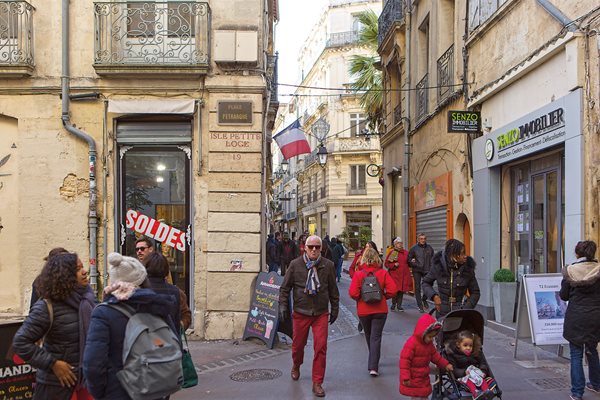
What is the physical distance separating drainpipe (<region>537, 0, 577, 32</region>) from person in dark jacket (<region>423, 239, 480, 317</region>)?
367cm

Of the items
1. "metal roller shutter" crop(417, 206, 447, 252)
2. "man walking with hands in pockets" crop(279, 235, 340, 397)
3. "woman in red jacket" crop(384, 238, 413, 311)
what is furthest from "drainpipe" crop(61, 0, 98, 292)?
"metal roller shutter" crop(417, 206, 447, 252)

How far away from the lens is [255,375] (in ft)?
25.8

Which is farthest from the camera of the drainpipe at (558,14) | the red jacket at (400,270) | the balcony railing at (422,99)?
the balcony railing at (422,99)

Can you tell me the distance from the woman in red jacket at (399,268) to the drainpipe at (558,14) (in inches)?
239

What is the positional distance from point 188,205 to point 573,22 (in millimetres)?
6633

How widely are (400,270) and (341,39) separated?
125 ft

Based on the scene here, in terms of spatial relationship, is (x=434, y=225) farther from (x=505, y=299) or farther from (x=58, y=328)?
(x=58, y=328)

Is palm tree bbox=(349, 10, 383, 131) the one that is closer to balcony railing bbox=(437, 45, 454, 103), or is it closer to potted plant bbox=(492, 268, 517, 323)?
balcony railing bbox=(437, 45, 454, 103)

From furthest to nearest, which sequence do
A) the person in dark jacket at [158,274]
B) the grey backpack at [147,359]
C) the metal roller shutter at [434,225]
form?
the metal roller shutter at [434,225] < the person in dark jacket at [158,274] < the grey backpack at [147,359]

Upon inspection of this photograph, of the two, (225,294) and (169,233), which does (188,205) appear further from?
(225,294)

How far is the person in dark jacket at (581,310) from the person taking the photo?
639cm

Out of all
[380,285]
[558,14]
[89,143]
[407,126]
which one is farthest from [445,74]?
[89,143]

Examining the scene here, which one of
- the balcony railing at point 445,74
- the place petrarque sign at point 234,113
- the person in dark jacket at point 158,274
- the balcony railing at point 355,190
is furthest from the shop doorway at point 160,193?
the balcony railing at point 355,190

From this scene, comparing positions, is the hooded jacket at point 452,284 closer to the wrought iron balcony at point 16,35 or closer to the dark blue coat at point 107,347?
the dark blue coat at point 107,347
